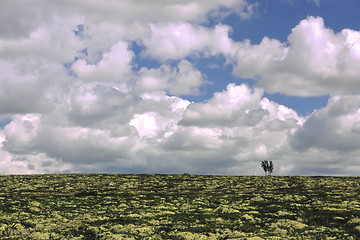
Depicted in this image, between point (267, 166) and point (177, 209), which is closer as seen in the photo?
point (177, 209)

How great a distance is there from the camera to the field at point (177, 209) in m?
32.3

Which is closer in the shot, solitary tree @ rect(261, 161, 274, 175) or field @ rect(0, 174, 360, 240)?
field @ rect(0, 174, 360, 240)

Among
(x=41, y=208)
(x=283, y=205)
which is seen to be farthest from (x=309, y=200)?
(x=41, y=208)

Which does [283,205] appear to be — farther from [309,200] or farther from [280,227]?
[280,227]

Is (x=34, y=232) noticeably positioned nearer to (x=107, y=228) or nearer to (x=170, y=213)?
(x=107, y=228)

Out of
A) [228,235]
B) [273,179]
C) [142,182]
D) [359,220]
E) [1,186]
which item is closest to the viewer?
[228,235]

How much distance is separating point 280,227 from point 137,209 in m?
16.8

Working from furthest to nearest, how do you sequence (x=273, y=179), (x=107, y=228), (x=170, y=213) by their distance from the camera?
(x=273, y=179)
(x=170, y=213)
(x=107, y=228)

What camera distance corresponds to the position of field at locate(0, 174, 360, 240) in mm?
32312

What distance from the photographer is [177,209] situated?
43.7 m

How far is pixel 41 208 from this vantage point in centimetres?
4456

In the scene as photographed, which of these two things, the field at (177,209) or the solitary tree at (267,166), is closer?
the field at (177,209)

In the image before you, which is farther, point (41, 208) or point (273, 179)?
point (273, 179)

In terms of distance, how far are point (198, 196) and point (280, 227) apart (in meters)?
21.8
